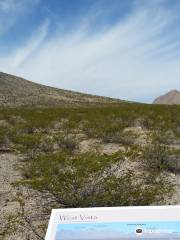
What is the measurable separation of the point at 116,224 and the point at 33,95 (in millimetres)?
74251

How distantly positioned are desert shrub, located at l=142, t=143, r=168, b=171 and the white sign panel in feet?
37.6

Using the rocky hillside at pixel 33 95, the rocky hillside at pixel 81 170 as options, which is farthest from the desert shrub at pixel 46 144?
the rocky hillside at pixel 33 95

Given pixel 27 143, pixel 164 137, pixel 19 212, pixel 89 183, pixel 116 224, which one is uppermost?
pixel 116 224

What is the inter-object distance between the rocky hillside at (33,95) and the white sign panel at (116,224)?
5620cm

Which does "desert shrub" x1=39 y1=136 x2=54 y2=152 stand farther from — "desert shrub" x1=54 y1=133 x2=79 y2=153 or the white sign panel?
the white sign panel

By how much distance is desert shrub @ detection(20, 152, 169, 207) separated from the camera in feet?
45.5

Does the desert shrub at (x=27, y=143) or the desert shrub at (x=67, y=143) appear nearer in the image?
the desert shrub at (x=27, y=143)

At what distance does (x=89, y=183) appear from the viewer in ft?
49.5

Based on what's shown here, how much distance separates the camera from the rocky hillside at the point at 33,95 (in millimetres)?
68656

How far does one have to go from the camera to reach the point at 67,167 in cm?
1688

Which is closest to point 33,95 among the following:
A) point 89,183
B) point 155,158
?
point 155,158

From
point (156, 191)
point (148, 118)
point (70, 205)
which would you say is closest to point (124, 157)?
point (156, 191)

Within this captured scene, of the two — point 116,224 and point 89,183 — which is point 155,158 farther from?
point 116,224

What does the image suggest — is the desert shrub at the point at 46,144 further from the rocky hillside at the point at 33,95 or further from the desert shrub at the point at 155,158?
the rocky hillside at the point at 33,95
